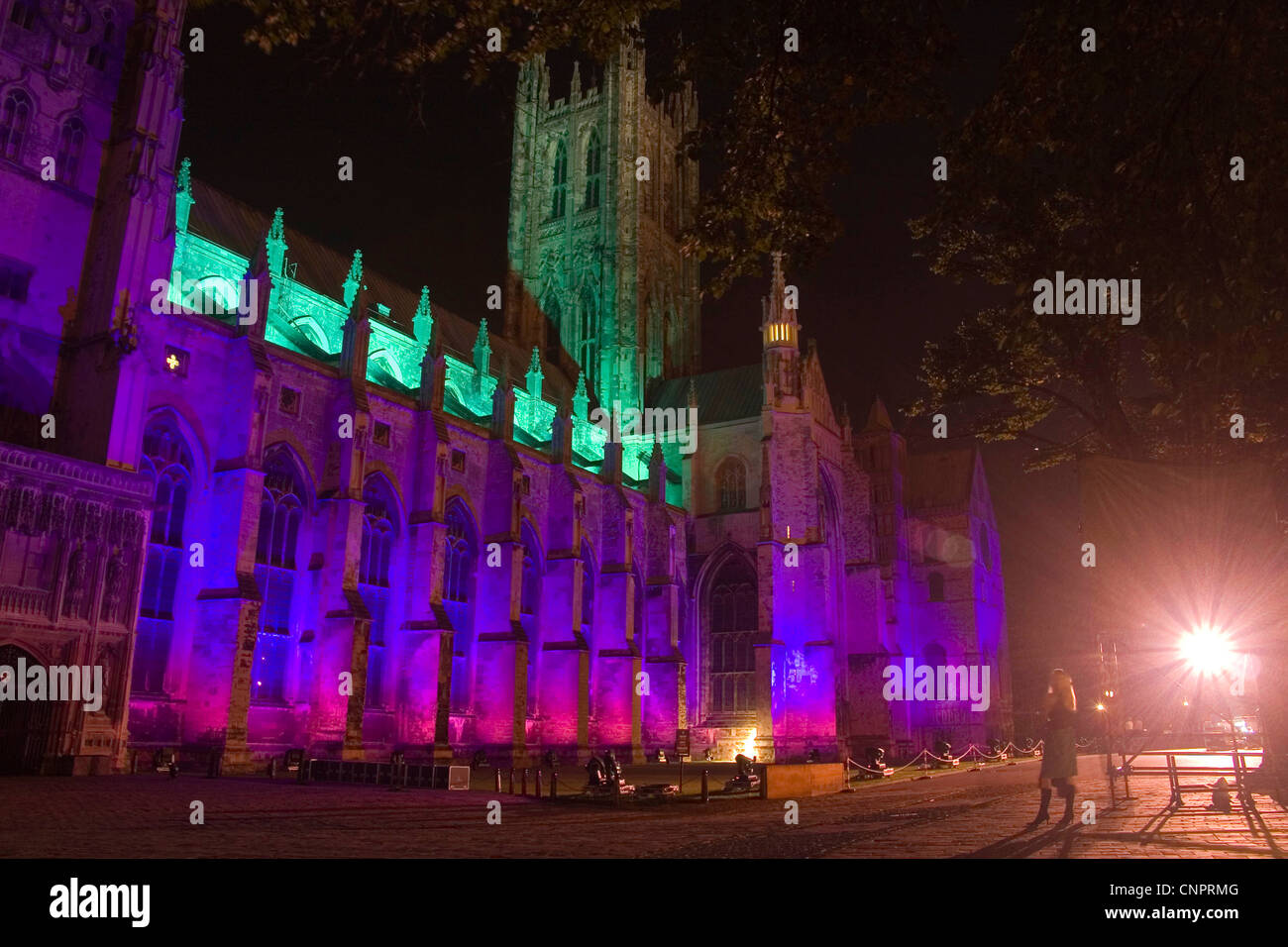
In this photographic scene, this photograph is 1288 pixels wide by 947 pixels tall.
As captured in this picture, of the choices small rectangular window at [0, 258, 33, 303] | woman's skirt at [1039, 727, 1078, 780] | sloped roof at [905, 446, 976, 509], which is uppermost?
sloped roof at [905, 446, 976, 509]

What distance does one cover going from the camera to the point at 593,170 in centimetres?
5547

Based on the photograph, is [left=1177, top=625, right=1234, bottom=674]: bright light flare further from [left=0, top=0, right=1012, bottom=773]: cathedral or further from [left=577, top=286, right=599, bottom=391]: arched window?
[left=577, top=286, right=599, bottom=391]: arched window

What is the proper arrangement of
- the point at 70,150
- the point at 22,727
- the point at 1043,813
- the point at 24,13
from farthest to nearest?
the point at 70,150 < the point at 24,13 < the point at 22,727 < the point at 1043,813

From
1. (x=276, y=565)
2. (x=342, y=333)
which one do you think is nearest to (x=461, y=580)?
(x=276, y=565)

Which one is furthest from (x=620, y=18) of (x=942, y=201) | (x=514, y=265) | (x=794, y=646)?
(x=514, y=265)

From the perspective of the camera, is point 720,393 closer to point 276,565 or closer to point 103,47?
point 276,565

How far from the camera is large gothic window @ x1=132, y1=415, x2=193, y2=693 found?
25312 mm

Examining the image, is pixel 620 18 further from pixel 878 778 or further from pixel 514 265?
Answer: pixel 514 265

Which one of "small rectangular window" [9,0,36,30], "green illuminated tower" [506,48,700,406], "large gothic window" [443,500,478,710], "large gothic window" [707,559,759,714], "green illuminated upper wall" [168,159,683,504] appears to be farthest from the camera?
"green illuminated tower" [506,48,700,406]

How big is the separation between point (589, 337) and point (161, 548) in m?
30.9

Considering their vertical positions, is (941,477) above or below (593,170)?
below

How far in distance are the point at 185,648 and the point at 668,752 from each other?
2220cm

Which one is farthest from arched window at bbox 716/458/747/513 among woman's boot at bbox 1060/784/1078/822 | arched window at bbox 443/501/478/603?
woman's boot at bbox 1060/784/1078/822

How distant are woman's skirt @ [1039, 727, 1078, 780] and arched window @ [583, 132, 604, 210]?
4763cm
